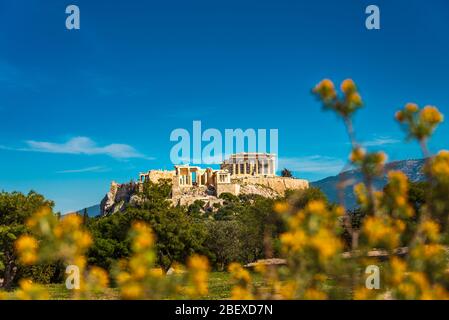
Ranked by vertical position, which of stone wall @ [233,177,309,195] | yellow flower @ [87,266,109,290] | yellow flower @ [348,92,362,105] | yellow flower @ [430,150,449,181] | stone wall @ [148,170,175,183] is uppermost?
stone wall @ [148,170,175,183]

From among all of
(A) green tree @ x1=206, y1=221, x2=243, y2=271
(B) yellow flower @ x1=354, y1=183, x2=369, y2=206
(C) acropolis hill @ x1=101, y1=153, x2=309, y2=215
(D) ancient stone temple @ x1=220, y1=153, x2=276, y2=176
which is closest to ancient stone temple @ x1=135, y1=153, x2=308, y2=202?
(C) acropolis hill @ x1=101, y1=153, x2=309, y2=215

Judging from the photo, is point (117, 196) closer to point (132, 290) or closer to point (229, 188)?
point (229, 188)

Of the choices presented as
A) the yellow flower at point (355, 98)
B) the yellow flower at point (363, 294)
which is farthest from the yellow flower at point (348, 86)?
the yellow flower at point (363, 294)

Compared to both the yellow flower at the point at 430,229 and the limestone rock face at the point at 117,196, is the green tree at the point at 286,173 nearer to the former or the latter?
the limestone rock face at the point at 117,196

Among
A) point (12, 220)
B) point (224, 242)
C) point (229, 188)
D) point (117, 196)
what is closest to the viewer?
point (12, 220)

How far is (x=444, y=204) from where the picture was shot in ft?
17.6

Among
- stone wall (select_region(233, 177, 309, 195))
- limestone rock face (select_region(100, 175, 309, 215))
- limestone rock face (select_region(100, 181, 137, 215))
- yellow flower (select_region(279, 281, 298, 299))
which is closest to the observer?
yellow flower (select_region(279, 281, 298, 299))

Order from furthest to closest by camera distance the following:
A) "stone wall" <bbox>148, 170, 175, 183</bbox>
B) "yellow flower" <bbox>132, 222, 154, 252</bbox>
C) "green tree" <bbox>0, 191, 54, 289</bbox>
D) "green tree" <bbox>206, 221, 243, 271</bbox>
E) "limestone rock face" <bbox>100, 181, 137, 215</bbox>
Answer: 1. "stone wall" <bbox>148, 170, 175, 183</bbox>
2. "limestone rock face" <bbox>100, 181, 137, 215</bbox>
3. "green tree" <bbox>206, 221, 243, 271</bbox>
4. "green tree" <bbox>0, 191, 54, 289</bbox>
5. "yellow flower" <bbox>132, 222, 154, 252</bbox>

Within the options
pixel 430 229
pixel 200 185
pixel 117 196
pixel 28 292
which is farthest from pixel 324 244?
pixel 117 196

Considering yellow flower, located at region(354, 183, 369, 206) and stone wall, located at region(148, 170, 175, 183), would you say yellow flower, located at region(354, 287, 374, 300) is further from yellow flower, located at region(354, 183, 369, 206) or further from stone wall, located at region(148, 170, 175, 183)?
stone wall, located at region(148, 170, 175, 183)

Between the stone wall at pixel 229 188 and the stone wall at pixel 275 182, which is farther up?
the stone wall at pixel 275 182
